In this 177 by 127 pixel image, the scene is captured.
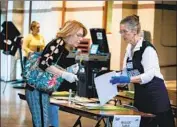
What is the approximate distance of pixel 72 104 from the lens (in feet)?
13.1

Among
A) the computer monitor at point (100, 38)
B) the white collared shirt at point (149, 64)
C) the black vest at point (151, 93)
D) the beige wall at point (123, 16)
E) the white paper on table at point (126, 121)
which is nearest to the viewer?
the white paper on table at point (126, 121)

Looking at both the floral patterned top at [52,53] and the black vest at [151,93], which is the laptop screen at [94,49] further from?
the floral patterned top at [52,53]

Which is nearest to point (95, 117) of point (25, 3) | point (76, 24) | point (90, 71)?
point (76, 24)

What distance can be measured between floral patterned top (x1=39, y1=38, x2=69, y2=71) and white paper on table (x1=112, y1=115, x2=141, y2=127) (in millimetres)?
653

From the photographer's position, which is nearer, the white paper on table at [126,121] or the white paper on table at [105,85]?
the white paper on table at [126,121]

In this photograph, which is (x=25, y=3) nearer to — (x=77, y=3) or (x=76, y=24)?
(x=77, y=3)

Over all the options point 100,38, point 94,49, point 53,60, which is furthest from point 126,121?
point 100,38

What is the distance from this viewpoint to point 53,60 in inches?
142

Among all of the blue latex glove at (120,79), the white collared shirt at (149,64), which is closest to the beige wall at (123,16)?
the white collared shirt at (149,64)

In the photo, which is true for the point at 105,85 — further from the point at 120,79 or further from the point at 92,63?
the point at 92,63

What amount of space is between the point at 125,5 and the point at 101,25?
0.80 meters

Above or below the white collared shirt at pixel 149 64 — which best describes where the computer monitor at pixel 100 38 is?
above

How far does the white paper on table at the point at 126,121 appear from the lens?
345cm

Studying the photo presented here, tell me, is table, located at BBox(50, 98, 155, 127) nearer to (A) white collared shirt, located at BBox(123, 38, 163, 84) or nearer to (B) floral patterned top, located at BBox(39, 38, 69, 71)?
(A) white collared shirt, located at BBox(123, 38, 163, 84)
